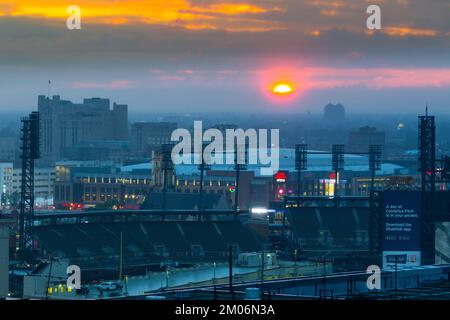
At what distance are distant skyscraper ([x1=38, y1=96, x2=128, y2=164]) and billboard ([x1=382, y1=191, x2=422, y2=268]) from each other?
121948mm

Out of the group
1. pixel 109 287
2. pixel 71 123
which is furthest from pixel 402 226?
pixel 71 123

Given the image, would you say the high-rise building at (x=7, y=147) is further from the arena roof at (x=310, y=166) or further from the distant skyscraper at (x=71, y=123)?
the arena roof at (x=310, y=166)

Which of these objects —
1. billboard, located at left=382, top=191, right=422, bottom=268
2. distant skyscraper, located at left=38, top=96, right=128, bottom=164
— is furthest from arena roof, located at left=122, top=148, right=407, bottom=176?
billboard, located at left=382, top=191, right=422, bottom=268

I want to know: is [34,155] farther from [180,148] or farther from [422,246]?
[180,148]

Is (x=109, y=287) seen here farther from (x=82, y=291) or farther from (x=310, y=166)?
(x=310, y=166)

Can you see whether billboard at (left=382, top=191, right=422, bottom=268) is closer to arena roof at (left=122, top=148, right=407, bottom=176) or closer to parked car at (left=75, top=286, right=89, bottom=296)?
parked car at (left=75, top=286, right=89, bottom=296)

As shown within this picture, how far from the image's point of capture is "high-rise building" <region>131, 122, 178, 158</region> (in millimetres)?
176750

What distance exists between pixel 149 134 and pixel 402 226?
13060 centimetres

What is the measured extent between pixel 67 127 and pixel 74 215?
127 m

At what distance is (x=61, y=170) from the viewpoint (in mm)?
127812

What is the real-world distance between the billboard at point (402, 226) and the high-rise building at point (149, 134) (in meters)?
126

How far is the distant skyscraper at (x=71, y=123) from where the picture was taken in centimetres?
18062

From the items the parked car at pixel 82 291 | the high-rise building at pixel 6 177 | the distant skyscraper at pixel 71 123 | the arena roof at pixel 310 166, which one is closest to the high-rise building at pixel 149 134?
the distant skyscraper at pixel 71 123

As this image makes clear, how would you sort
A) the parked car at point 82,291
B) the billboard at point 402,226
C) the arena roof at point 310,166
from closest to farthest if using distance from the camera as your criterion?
the parked car at point 82,291
the billboard at point 402,226
the arena roof at point 310,166
